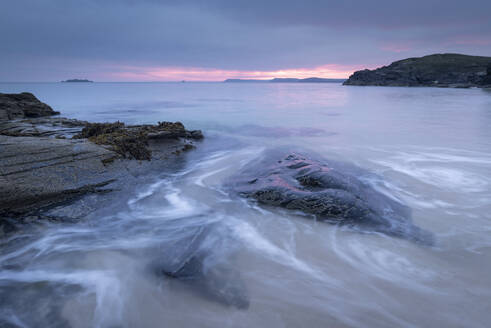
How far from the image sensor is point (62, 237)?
4.04 metres

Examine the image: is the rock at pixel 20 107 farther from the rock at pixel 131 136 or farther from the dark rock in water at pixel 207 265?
the dark rock in water at pixel 207 265

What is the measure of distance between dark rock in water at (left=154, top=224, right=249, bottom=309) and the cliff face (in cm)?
8314

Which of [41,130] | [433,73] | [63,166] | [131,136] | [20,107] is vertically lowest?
[63,166]

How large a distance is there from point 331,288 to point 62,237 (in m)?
4.03

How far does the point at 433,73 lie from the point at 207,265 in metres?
110

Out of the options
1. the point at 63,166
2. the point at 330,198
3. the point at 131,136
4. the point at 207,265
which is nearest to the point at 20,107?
the point at 131,136

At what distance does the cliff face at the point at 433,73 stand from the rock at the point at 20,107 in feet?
276

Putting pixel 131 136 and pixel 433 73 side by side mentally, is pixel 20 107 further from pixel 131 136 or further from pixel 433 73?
pixel 433 73

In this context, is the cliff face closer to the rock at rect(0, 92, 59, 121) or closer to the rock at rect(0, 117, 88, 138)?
the rock at rect(0, 117, 88, 138)

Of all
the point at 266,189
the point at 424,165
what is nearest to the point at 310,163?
the point at 266,189

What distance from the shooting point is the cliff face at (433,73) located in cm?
7494

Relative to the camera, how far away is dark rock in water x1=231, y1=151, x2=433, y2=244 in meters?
4.20

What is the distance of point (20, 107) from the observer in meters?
14.8

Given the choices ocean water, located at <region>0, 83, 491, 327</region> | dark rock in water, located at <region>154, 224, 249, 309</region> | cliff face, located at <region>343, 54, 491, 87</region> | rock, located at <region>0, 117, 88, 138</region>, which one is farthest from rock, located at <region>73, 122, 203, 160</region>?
cliff face, located at <region>343, 54, 491, 87</region>
